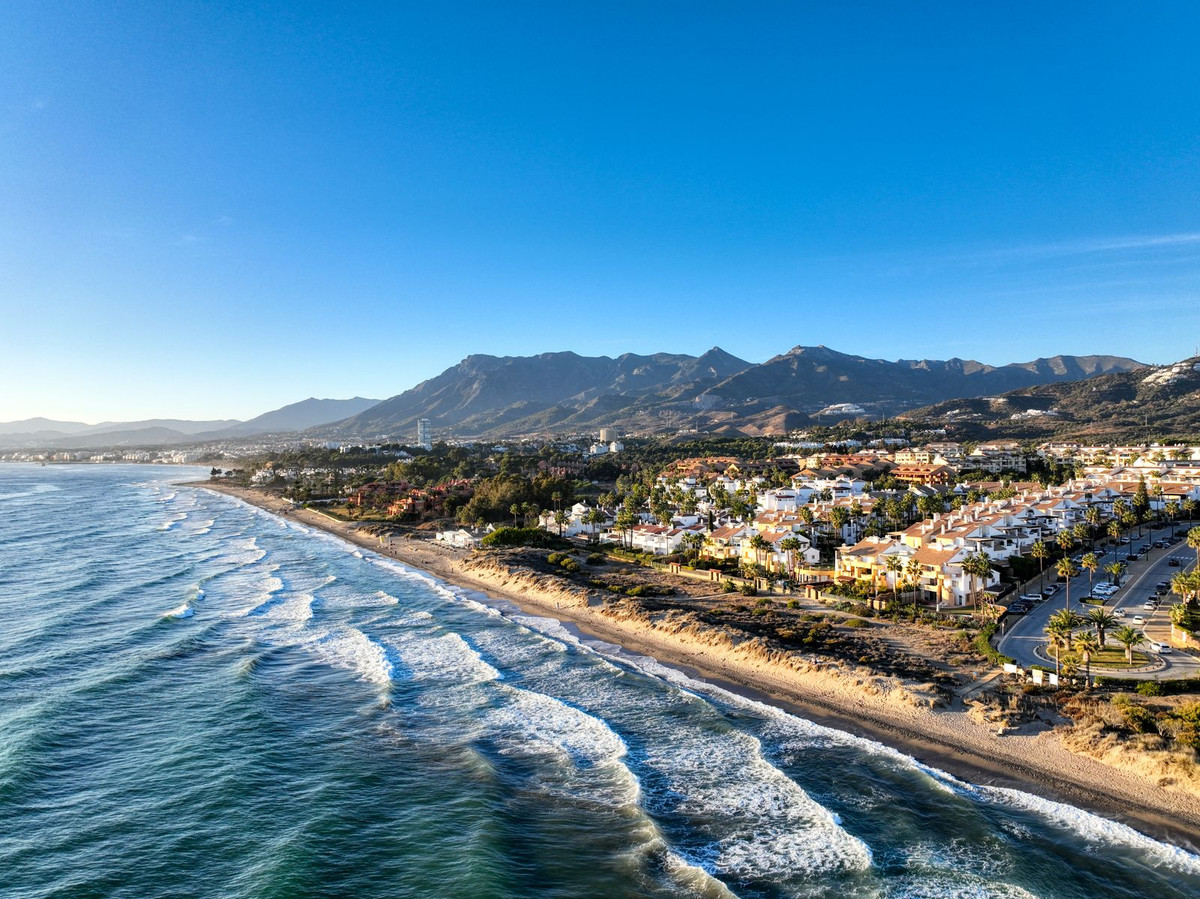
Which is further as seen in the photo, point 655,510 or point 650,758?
point 655,510

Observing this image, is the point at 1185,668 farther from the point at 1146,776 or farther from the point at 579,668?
the point at 579,668

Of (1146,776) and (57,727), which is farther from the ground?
(57,727)

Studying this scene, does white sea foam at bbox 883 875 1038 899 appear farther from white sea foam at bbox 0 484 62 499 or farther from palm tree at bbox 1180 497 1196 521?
white sea foam at bbox 0 484 62 499


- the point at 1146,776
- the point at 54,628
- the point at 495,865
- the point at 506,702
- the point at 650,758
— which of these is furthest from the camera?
the point at 54,628

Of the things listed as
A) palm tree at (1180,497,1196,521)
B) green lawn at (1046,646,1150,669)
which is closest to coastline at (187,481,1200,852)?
green lawn at (1046,646,1150,669)

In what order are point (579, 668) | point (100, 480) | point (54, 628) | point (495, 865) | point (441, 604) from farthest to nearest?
point (100, 480) → point (441, 604) → point (54, 628) → point (579, 668) → point (495, 865)

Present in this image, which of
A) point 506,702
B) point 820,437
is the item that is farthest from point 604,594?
point 820,437

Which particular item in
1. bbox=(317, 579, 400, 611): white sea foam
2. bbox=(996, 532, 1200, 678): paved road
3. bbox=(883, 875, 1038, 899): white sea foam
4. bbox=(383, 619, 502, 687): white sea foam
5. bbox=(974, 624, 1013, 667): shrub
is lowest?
bbox=(996, 532, 1200, 678): paved road
